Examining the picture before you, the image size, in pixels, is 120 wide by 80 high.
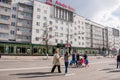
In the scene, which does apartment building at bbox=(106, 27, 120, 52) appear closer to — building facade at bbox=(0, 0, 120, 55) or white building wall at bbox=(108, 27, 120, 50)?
white building wall at bbox=(108, 27, 120, 50)

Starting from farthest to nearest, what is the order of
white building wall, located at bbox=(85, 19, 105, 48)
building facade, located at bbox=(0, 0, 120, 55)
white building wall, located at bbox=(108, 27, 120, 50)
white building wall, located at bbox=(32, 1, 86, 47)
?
white building wall, located at bbox=(108, 27, 120, 50) < white building wall, located at bbox=(85, 19, 105, 48) < white building wall, located at bbox=(32, 1, 86, 47) < building facade, located at bbox=(0, 0, 120, 55)

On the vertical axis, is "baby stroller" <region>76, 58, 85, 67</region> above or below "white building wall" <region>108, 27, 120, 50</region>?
below

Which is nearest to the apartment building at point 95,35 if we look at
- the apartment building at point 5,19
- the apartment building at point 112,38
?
the apartment building at point 112,38

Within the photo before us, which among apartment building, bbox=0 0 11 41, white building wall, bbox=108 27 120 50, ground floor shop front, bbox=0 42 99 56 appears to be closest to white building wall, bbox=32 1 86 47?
ground floor shop front, bbox=0 42 99 56

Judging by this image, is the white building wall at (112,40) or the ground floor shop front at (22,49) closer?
the ground floor shop front at (22,49)

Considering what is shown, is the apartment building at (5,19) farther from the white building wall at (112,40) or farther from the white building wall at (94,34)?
the white building wall at (112,40)

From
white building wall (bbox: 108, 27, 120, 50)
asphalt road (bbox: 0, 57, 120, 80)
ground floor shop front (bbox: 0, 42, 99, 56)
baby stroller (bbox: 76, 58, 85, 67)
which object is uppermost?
white building wall (bbox: 108, 27, 120, 50)

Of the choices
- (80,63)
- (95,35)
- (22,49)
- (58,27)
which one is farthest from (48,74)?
(95,35)

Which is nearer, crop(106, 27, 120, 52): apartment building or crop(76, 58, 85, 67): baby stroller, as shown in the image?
crop(76, 58, 85, 67): baby stroller

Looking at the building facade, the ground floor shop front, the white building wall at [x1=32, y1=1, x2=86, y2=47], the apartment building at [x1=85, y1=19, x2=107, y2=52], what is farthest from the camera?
the apartment building at [x1=85, y1=19, x2=107, y2=52]

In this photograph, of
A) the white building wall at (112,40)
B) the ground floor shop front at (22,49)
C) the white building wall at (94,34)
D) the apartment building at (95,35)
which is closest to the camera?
the ground floor shop front at (22,49)

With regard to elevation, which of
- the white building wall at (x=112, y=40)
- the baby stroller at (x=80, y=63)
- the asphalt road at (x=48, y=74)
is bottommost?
the asphalt road at (x=48, y=74)

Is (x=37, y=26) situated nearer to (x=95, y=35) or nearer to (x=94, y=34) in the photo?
(x=94, y=34)

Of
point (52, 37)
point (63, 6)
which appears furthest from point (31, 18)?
point (63, 6)
